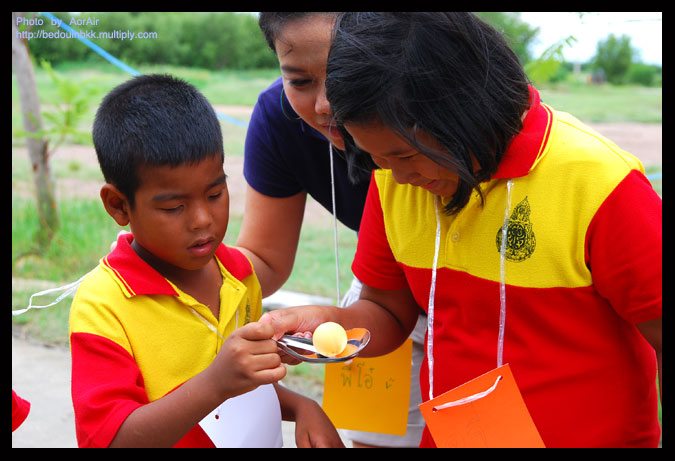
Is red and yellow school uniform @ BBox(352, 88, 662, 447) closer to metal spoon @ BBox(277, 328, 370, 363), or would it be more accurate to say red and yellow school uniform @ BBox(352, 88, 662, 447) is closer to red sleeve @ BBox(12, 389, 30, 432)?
metal spoon @ BBox(277, 328, 370, 363)

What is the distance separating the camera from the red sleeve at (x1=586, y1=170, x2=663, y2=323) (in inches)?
48.8

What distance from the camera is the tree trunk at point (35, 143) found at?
169 inches

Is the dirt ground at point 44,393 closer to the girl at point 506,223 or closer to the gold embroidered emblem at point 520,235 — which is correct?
the girl at point 506,223

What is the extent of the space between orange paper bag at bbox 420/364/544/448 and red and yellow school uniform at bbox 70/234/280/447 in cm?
53

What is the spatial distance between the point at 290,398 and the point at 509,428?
1.87 feet

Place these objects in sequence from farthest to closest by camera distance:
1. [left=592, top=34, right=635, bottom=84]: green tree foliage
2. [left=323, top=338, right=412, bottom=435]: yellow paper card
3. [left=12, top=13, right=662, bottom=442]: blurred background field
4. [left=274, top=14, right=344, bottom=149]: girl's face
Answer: [left=592, top=34, right=635, bottom=84]: green tree foliage → [left=12, top=13, right=662, bottom=442]: blurred background field → [left=323, top=338, right=412, bottom=435]: yellow paper card → [left=274, top=14, right=344, bottom=149]: girl's face

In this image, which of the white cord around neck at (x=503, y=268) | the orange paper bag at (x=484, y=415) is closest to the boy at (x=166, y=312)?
the orange paper bag at (x=484, y=415)

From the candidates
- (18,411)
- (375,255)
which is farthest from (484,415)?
(18,411)

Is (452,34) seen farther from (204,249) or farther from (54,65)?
(54,65)

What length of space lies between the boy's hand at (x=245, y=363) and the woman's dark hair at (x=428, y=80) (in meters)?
0.45

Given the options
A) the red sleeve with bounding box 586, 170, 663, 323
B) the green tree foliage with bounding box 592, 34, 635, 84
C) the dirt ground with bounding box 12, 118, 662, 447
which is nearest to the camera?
the red sleeve with bounding box 586, 170, 663, 323

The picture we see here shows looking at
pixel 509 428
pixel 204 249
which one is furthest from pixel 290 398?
pixel 509 428

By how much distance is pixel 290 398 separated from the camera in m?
1.70

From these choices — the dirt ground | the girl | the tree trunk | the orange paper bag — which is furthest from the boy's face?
the tree trunk
